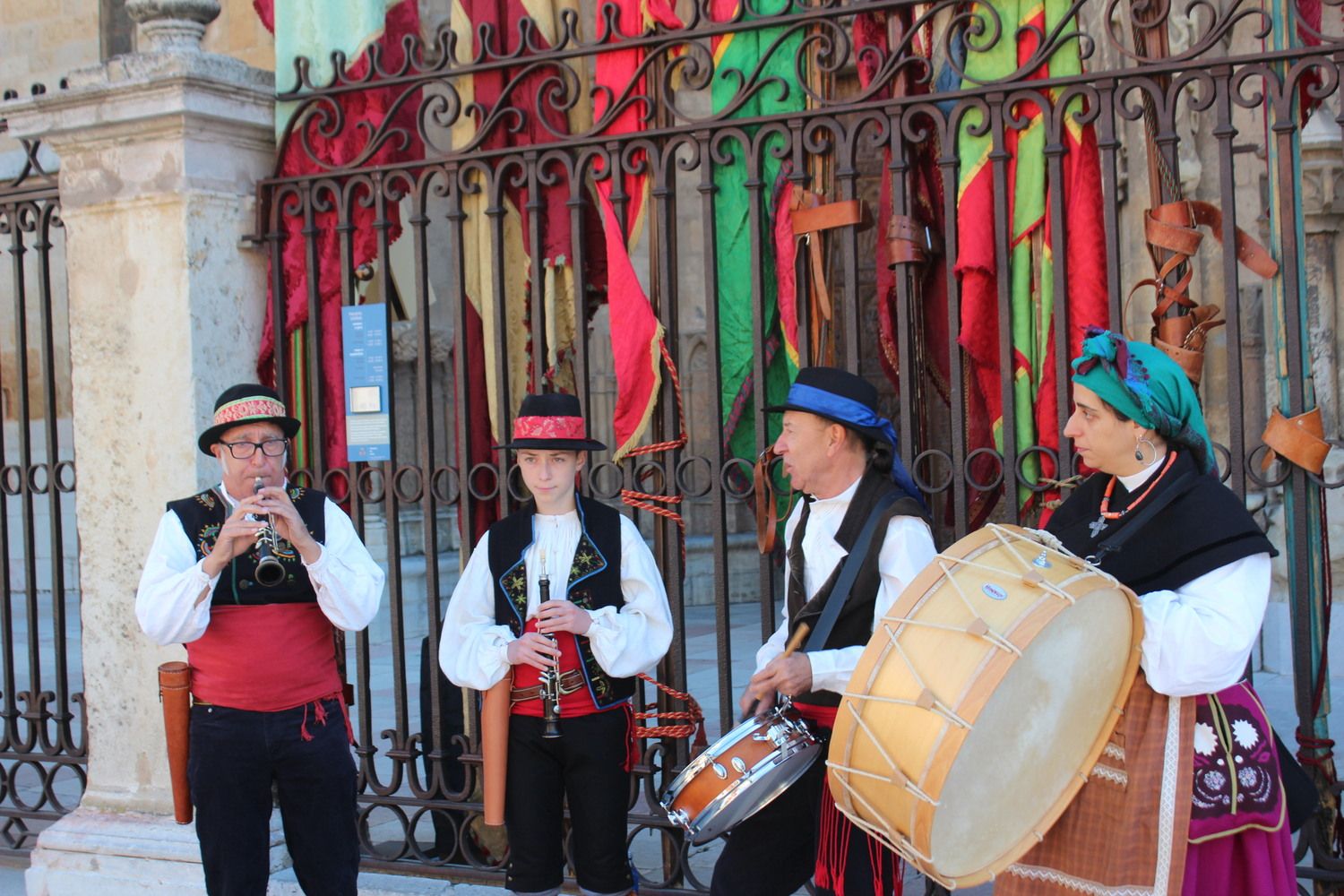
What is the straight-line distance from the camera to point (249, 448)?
3938mm

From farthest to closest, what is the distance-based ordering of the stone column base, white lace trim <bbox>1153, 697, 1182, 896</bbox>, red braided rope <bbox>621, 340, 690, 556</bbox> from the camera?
the stone column base → red braided rope <bbox>621, 340, 690, 556</bbox> → white lace trim <bbox>1153, 697, 1182, 896</bbox>

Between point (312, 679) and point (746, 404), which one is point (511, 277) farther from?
point (312, 679)

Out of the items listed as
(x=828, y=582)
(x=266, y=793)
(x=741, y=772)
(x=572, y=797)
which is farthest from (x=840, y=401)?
(x=266, y=793)

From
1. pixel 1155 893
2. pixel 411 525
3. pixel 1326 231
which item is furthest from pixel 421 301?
pixel 411 525

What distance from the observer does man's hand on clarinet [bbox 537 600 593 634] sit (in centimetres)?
379

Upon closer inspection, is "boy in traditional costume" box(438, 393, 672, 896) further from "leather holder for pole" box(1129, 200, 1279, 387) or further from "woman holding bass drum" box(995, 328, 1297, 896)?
"leather holder for pole" box(1129, 200, 1279, 387)

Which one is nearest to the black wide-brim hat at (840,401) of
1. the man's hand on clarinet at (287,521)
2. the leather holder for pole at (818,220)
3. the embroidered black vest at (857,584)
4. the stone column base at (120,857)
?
the embroidered black vest at (857,584)

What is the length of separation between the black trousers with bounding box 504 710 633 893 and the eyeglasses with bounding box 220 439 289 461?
3.27 feet

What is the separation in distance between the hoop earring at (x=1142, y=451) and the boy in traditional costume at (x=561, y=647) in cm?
142

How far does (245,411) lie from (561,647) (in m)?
1.07

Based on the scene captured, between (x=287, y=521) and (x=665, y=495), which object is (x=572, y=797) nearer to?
(x=665, y=495)

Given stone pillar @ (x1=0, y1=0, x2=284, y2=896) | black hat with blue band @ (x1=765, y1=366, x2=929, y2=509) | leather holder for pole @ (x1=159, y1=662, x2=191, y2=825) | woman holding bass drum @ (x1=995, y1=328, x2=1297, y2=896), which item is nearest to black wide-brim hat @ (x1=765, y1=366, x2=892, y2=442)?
black hat with blue band @ (x1=765, y1=366, x2=929, y2=509)

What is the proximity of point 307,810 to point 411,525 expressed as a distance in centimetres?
753

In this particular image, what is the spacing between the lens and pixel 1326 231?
25.6ft
